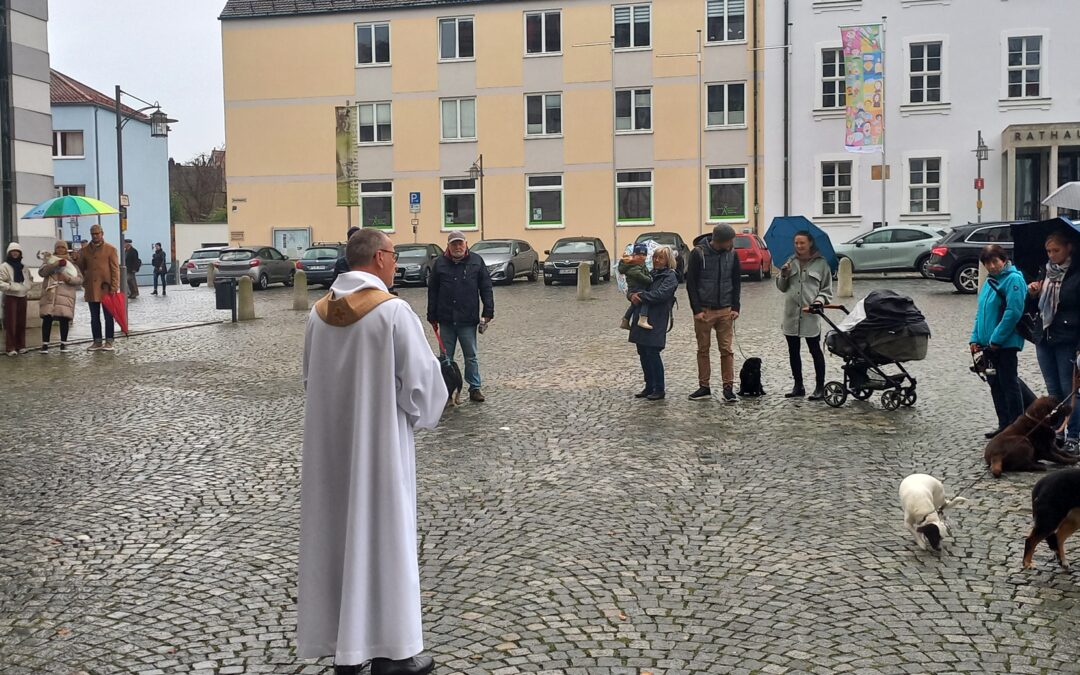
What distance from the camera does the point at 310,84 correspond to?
154 ft

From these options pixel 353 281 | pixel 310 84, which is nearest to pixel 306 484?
pixel 353 281

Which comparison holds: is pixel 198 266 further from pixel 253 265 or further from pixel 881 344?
pixel 881 344

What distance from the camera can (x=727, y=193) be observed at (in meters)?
43.4

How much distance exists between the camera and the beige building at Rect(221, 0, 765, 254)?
143 ft

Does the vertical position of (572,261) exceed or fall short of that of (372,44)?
it falls short

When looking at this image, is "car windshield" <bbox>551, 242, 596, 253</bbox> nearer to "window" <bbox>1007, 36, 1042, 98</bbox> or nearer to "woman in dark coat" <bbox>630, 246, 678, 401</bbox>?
"window" <bbox>1007, 36, 1042, 98</bbox>

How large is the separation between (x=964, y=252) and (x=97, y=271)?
1904 cm

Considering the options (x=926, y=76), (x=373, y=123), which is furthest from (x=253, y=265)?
(x=926, y=76)

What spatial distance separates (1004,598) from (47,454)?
7276mm

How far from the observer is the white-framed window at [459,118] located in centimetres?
4566

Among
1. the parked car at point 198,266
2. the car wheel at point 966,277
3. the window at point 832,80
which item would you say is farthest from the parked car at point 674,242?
the parked car at point 198,266

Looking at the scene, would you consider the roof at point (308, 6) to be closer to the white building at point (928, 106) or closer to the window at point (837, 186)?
the white building at point (928, 106)

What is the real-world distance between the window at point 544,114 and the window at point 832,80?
10.1 meters

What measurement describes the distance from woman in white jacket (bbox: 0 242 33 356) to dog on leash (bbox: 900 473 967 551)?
1459 centimetres
